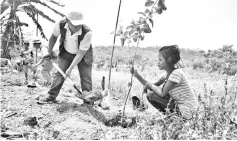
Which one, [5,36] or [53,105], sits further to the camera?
[5,36]

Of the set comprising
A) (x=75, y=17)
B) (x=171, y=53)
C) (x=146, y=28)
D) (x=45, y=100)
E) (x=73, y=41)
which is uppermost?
(x=75, y=17)

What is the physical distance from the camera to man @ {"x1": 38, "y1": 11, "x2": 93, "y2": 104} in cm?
390

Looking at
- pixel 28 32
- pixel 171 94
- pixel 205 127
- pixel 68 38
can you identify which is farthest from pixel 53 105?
pixel 28 32

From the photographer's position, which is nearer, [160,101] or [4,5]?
[160,101]

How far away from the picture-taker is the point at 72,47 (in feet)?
13.4

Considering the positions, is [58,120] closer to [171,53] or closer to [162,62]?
[162,62]

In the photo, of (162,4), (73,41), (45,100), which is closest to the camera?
(162,4)

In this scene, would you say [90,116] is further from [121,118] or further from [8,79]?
[8,79]

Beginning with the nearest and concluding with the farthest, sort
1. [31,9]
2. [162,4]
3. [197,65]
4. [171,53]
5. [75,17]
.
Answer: [162,4] → [171,53] → [75,17] → [31,9] → [197,65]

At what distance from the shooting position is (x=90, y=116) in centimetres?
377

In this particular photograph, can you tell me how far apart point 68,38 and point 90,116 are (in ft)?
3.74

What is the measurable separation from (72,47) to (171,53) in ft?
4.95

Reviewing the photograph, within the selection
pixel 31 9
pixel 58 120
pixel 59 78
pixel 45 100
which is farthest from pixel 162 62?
pixel 31 9

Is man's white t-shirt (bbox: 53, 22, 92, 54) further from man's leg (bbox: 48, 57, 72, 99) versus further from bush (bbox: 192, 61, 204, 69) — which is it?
bush (bbox: 192, 61, 204, 69)
